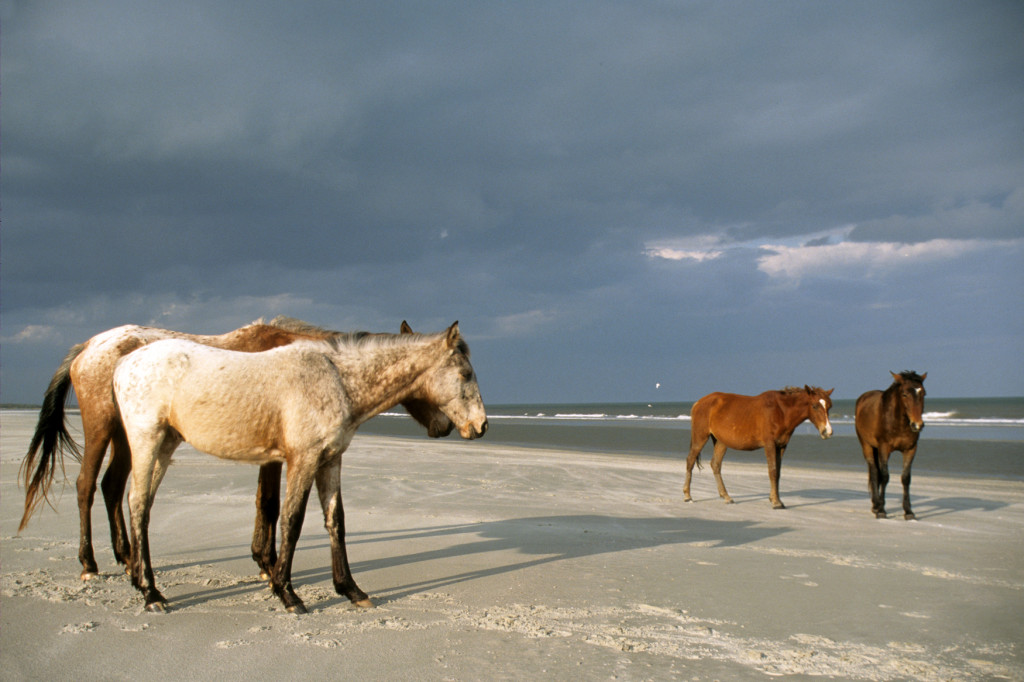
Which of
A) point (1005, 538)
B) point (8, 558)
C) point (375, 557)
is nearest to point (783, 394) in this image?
point (1005, 538)

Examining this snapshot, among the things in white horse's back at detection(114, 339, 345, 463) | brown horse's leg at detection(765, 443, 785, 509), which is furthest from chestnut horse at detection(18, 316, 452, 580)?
brown horse's leg at detection(765, 443, 785, 509)

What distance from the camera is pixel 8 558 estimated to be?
585 cm

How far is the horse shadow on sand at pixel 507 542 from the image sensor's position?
5.23 metres

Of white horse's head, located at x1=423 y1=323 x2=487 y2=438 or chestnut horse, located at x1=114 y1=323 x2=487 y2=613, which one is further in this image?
white horse's head, located at x1=423 y1=323 x2=487 y2=438

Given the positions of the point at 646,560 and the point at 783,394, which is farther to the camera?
the point at 783,394

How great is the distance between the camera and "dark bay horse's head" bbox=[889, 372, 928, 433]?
31.1ft

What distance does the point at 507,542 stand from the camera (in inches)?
276

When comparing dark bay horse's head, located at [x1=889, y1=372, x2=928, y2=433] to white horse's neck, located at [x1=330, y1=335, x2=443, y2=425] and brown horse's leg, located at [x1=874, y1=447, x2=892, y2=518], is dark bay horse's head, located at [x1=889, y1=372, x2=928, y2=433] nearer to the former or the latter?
brown horse's leg, located at [x1=874, y1=447, x2=892, y2=518]

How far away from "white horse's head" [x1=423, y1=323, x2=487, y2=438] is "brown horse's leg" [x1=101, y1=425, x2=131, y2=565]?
2.74 meters

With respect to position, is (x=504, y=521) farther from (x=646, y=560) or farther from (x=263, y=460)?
(x=263, y=460)

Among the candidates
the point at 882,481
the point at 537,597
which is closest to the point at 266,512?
the point at 537,597

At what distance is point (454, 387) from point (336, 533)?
4.48ft

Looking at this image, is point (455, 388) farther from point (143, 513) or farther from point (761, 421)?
point (761, 421)

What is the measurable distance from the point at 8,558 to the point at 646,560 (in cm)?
571
